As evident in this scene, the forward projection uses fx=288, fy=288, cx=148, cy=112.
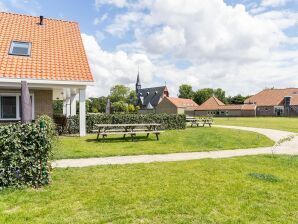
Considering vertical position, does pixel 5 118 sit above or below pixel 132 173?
above

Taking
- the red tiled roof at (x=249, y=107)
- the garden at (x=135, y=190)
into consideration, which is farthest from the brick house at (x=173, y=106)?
the garden at (x=135, y=190)

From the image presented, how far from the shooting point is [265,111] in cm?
7888

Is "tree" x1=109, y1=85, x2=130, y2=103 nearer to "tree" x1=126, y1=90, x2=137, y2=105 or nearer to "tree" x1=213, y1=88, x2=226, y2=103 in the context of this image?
"tree" x1=126, y1=90, x2=137, y2=105

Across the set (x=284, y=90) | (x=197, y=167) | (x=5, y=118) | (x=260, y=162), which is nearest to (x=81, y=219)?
(x=197, y=167)

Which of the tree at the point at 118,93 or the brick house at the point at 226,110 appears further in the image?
the tree at the point at 118,93

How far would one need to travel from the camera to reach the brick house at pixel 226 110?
76750 millimetres

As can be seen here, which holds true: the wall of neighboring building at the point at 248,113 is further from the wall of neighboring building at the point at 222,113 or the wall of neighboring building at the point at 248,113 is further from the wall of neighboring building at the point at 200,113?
the wall of neighboring building at the point at 200,113

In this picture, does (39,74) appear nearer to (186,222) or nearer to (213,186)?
(213,186)

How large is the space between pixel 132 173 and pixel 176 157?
3040 millimetres

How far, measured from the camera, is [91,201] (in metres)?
5.53

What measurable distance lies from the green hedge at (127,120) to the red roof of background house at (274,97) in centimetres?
6409

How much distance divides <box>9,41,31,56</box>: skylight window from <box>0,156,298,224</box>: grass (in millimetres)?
10165

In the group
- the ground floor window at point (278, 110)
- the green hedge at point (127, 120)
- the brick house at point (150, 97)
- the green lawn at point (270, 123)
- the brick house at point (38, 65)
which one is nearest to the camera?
the brick house at point (38, 65)

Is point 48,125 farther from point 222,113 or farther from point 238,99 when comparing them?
point 238,99
